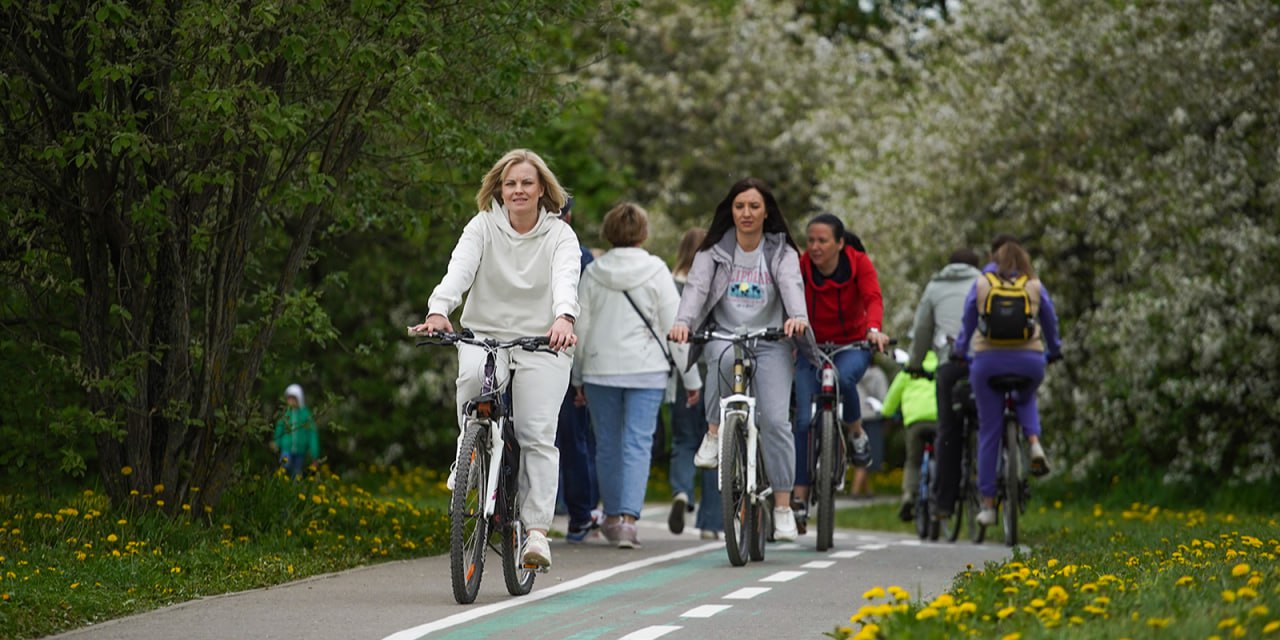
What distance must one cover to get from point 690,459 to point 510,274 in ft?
18.4

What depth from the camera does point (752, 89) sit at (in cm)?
3428

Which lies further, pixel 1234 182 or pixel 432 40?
pixel 1234 182

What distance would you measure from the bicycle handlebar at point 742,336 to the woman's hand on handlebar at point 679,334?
0.16 meters

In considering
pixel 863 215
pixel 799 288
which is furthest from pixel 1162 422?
pixel 799 288

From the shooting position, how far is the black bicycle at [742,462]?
1085 centimetres

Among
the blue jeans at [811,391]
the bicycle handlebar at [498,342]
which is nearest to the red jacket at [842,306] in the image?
the blue jeans at [811,391]

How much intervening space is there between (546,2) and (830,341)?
285 centimetres

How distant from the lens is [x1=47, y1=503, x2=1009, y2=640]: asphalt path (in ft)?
25.8

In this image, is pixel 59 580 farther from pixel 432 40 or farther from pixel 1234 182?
pixel 1234 182

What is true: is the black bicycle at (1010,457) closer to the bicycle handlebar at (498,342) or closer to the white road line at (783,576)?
the white road line at (783,576)

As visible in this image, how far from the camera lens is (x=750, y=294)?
38.8 feet

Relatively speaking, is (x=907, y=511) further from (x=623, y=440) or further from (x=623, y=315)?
(x=623, y=315)

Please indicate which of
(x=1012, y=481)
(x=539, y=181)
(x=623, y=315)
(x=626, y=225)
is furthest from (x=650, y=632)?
(x=1012, y=481)

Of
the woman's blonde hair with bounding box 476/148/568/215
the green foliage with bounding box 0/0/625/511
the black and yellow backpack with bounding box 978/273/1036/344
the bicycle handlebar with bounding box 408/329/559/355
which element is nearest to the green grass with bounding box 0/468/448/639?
the green foliage with bounding box 0/0/625/511
